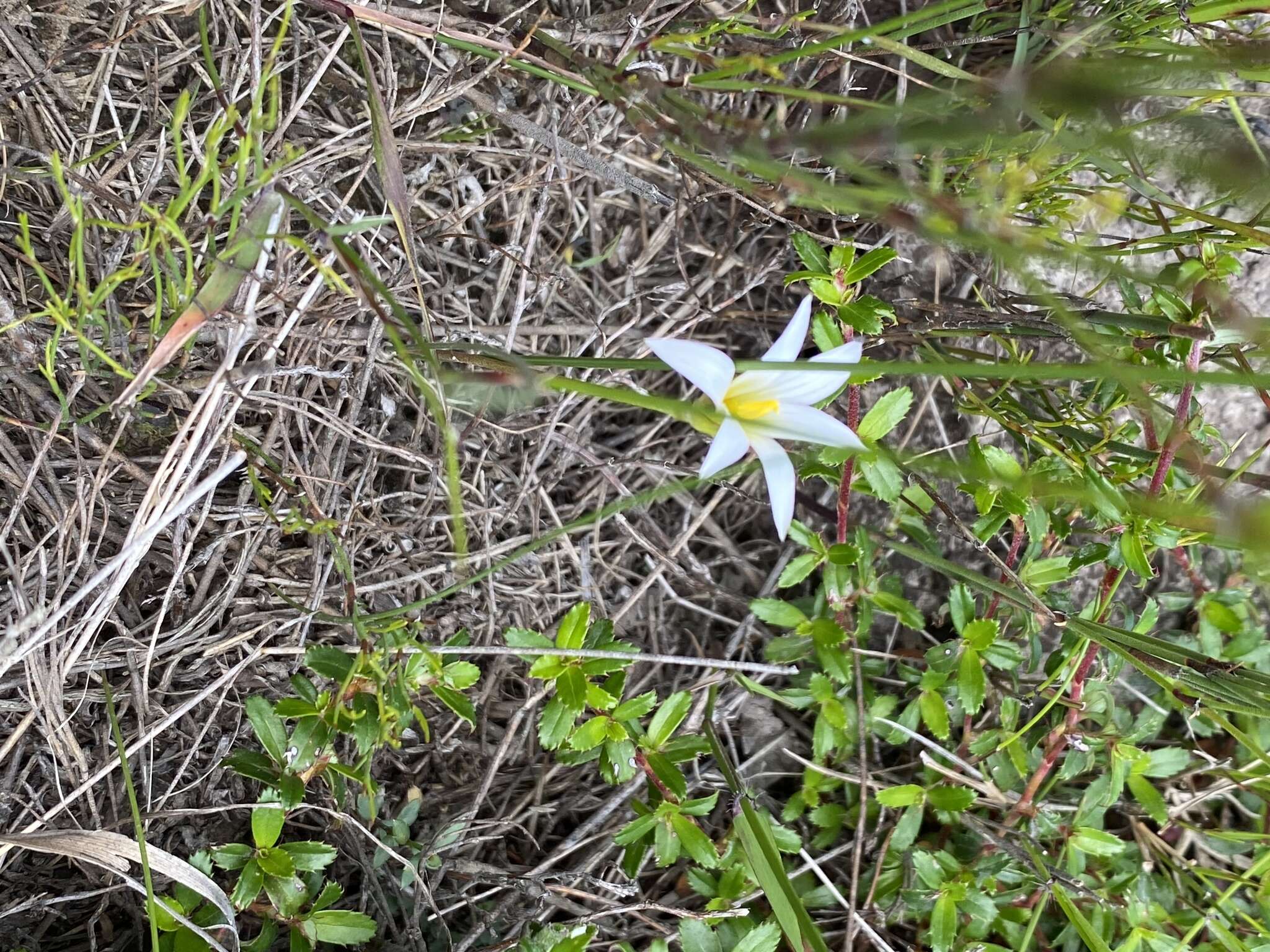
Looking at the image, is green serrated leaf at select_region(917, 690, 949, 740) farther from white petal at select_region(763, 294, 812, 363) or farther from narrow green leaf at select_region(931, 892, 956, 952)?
white petal at select_region(763, 294, 812, 363)

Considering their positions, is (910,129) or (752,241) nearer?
(910,129)

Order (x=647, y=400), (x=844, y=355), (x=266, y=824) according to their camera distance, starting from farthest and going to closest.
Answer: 1. (x=266, y=824)
2. (x=844, y=355)
3. (x=647, y=400)

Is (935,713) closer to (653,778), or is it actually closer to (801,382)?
(653,778)

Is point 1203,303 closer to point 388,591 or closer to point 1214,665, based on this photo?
point 1214,665

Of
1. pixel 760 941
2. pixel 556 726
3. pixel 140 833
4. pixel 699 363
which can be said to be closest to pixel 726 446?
pixel 699 363

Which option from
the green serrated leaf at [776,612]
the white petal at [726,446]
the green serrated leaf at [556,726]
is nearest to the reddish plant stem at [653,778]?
the green serrated leaf at [556,726]

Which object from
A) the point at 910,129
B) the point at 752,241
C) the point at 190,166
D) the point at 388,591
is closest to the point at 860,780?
the point at 388,591

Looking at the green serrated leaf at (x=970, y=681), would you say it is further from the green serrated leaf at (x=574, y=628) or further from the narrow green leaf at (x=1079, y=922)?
the green serrated leaf at (x=574, y=628)
